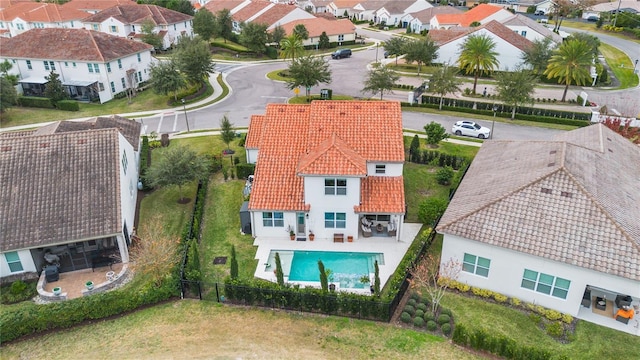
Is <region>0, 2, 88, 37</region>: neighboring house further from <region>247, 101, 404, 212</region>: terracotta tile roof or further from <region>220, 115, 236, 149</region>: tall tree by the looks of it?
<region>247, 101, 404, 212</region>: terracotta tile roof

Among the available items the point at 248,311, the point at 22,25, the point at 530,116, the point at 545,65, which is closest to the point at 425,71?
the point at 545,65

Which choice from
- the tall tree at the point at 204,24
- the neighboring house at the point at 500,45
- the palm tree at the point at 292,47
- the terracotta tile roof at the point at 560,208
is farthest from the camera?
the tall tree at the point at 204,24

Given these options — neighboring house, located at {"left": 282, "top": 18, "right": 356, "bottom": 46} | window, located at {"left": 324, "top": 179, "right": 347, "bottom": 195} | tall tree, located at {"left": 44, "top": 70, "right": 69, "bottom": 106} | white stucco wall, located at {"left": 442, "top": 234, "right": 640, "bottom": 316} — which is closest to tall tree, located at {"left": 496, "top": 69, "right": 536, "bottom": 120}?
window, located at {"left": 324, "top": 179, "right": 347, "bottom": 195}

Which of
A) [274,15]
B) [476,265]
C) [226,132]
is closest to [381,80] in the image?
[226,132]

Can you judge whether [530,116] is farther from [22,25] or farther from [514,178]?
[22,25]

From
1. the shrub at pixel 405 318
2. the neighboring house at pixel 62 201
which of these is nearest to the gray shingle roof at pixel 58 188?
the neighboring house at pixel 62 201

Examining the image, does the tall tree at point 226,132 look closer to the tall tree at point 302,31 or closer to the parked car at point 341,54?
the parked car at point 341,54
